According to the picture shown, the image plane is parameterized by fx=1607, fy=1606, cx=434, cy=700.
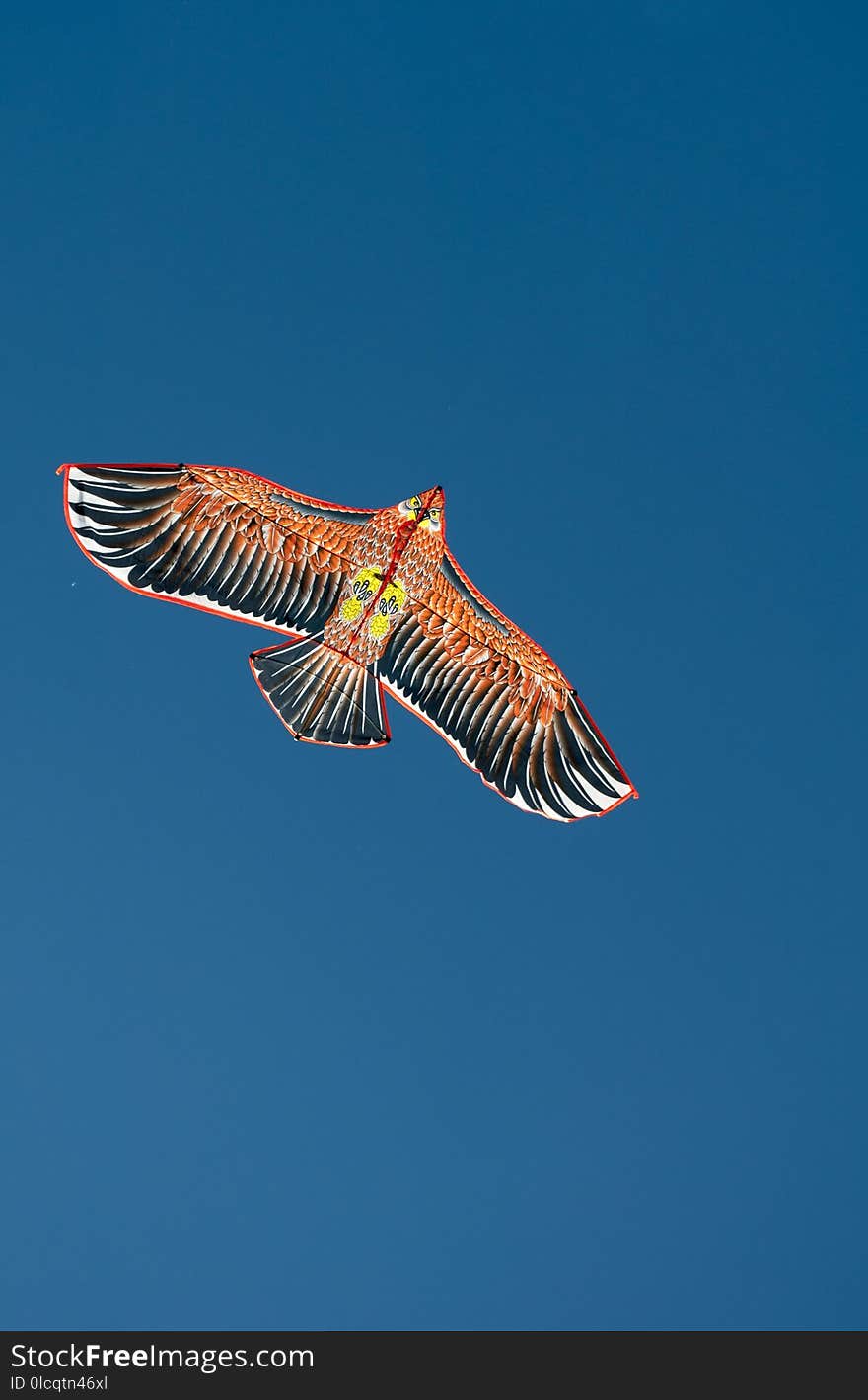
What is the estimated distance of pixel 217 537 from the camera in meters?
5.12

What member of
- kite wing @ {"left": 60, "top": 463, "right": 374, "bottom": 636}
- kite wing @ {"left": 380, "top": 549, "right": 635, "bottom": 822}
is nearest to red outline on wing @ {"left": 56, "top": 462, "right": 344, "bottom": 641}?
kite wing @ {"left": 60, "top": 463, "right": 374, "bottom": 636}

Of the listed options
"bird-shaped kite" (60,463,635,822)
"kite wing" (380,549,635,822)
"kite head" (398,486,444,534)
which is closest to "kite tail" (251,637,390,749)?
"bird-shaped kite" (60,463,635,822)

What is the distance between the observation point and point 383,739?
5.32m

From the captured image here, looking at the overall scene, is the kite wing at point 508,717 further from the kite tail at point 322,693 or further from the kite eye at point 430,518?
the kite eye at point 430,518

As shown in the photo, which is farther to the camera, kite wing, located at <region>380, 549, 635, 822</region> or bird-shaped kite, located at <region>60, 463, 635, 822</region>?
kite wing, located at <region>380, 549, 635, 822</region>

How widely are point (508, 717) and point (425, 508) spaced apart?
78 centimetres

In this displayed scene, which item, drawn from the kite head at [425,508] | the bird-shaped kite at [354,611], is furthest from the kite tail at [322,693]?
the kite head at [425,508]

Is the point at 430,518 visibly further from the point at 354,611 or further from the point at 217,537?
the point at 217,537

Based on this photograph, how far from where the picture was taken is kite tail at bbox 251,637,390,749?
5203 mm

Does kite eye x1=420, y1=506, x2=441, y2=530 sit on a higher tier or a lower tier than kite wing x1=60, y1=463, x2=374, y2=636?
higher

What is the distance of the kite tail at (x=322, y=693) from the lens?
5.20m

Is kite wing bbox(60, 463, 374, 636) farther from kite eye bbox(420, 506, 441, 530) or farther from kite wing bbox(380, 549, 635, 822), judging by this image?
kite wing bbox(380, 549, 635, 822)

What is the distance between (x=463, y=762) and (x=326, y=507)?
98 cm
